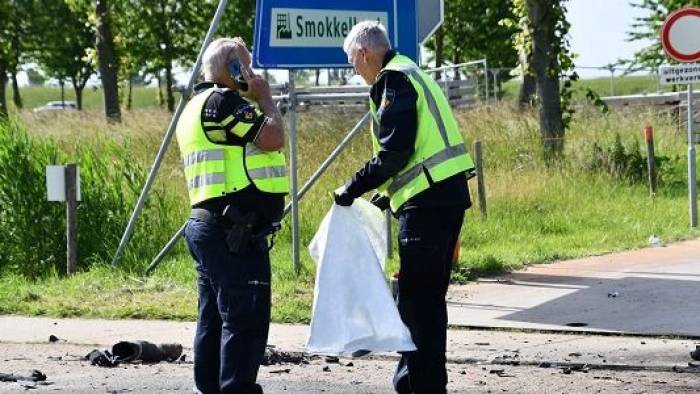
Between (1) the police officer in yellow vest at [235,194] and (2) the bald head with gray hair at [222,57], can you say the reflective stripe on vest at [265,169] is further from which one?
(2) the bald head with gray hair at [222,57]

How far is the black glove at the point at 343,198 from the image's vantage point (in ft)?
22.6

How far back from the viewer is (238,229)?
21.3 feet

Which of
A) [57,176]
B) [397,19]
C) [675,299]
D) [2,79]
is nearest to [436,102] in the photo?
[675,299]

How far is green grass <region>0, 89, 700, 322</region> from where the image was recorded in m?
11.0

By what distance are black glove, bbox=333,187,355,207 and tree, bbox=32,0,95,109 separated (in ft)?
144

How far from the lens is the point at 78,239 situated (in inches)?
521

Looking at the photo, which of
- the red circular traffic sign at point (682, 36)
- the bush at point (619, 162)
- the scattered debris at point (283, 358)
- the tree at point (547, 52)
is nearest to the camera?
the scattered debris at point (283, 358)

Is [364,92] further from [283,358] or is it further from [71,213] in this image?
[283,358]

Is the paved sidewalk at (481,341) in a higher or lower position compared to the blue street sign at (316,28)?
lower

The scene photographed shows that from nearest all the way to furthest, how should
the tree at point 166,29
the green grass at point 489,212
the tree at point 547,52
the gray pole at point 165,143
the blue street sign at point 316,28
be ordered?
the blue street sign at point 316,28
the green grass at point 489,212
the gray pole at point 165,143
the tree at point 547,52
the tree at point 166,29

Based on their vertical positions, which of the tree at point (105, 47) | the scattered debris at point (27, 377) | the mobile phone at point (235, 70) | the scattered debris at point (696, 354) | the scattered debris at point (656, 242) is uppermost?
the tree at point (105, 47)

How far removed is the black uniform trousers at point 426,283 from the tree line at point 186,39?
12.9m

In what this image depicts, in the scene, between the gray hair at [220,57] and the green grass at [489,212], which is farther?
the green grass at [489,212]

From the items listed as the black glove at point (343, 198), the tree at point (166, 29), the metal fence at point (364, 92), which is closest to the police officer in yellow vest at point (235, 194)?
the black glove at point (343, 198)
